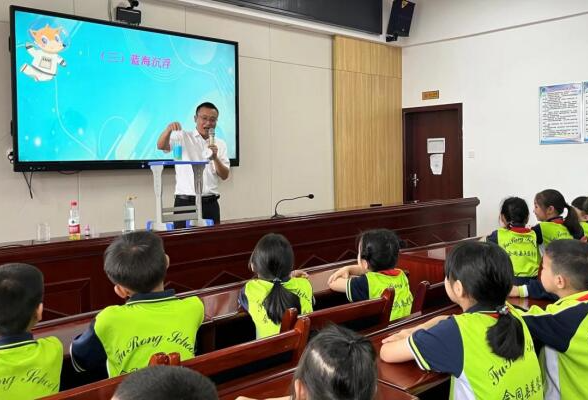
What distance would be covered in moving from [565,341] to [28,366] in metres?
1.48

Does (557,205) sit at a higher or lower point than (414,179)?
lower

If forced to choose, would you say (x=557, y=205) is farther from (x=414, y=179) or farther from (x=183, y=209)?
(x=414, y=179)

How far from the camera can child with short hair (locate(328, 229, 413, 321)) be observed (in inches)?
82.1

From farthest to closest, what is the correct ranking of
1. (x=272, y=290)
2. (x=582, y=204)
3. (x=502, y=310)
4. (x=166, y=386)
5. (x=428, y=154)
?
(x=428, y=154) < (x=582, y=204) < (x=272, y=290) < (x=502, y=310) < (x=166, y=386)

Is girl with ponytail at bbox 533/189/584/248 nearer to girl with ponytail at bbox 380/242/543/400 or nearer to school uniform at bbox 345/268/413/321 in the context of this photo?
school uniform at bbox 345/268/413/321

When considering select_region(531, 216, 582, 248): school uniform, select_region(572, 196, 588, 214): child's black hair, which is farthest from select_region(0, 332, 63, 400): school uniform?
select_region(572, 196, 588, 214): child's black hair

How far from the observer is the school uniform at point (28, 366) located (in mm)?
1271

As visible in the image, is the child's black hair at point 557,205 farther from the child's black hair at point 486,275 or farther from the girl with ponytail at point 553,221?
the child's black hair at point 486,275

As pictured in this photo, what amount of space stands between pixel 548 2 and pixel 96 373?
→ 244 inches

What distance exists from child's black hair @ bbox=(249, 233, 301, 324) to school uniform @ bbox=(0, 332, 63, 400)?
2.42 feet

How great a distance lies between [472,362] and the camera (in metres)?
1.33

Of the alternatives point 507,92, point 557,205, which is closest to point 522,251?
point 557,205

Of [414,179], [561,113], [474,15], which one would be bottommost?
[414,179]

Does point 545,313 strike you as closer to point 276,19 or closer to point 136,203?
point 136,203
